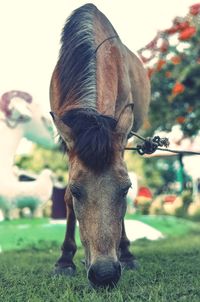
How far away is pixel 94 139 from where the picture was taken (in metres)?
3.39

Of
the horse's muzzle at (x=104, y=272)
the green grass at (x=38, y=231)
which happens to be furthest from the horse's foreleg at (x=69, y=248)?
the green grass at (x=38, y=231)

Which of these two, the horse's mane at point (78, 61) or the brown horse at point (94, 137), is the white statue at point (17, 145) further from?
the brown horse at point (94, 137)

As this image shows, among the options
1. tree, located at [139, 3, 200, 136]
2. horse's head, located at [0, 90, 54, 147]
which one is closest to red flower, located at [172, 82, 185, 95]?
tree, located at [139, 3, 200, 136]

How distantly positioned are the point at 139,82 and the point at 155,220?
6.22 m

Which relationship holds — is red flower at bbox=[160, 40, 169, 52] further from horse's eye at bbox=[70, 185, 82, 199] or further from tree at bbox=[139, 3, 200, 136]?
horse's eye at bbox=[70, 185, 82, 199]

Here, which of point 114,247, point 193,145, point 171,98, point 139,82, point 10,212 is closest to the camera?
point 114,247

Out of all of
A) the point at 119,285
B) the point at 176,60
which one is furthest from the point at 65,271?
the point at 176,60

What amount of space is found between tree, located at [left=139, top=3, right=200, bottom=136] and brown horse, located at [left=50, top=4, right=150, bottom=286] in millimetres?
6302

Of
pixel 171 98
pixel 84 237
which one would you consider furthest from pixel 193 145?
pixel 84 237

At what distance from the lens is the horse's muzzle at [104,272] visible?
314 centimetres

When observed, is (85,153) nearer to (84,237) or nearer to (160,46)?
(84,237)

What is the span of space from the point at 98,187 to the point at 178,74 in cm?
863

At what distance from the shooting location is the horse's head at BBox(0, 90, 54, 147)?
9734mm

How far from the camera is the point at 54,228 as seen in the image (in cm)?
1026
